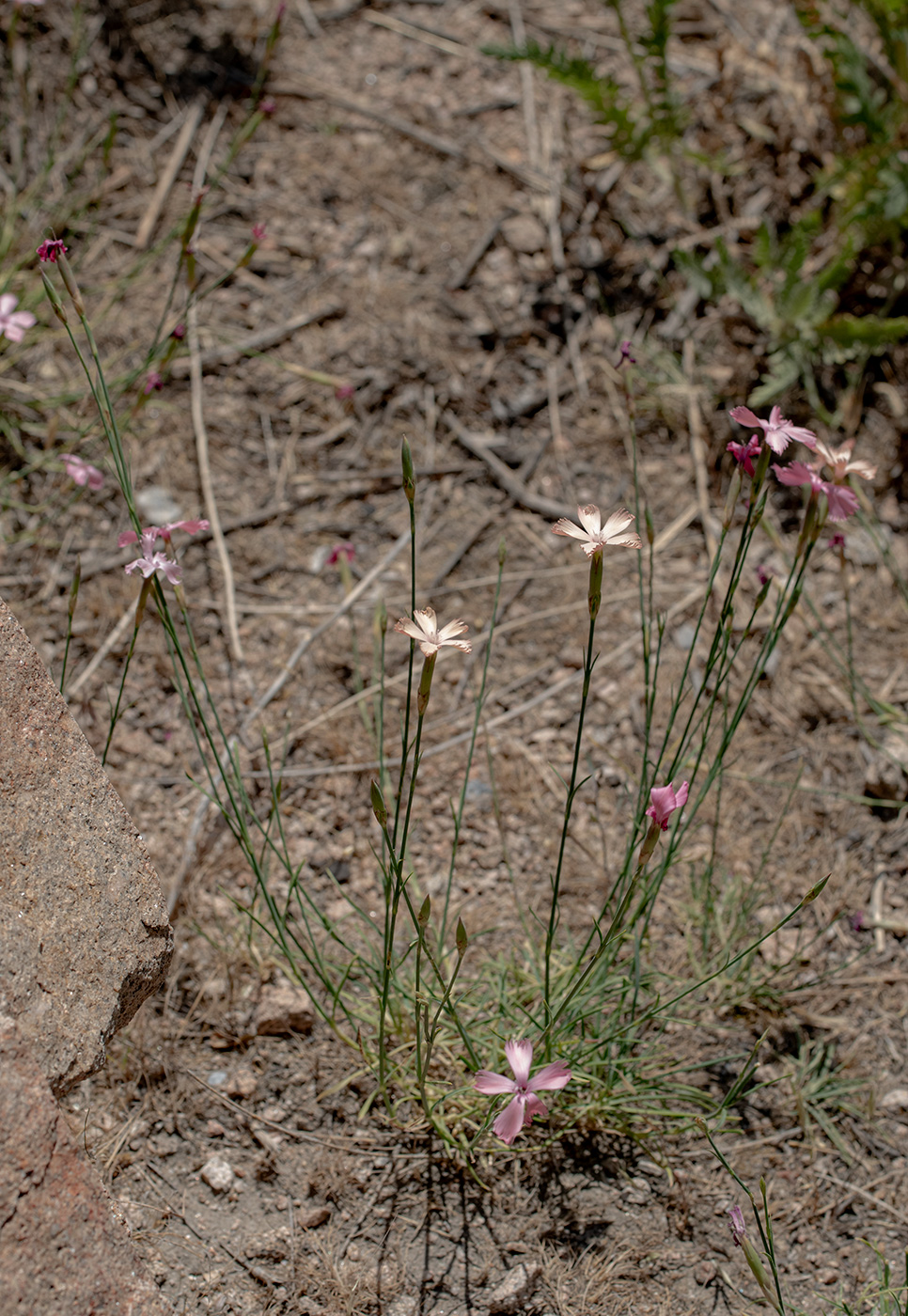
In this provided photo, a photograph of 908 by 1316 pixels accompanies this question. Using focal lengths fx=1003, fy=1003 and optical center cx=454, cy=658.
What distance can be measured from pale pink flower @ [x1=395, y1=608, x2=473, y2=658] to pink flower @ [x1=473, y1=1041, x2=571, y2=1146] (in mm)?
541

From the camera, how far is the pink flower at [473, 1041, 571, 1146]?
126 centimetres

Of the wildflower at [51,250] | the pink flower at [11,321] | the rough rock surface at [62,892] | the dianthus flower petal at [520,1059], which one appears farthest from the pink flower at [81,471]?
the dianthus flower petal at [520,1059]

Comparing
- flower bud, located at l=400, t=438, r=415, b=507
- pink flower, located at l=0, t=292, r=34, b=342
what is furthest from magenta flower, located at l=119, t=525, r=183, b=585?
pink flower, located at l=0, t=292, r=34, b=342

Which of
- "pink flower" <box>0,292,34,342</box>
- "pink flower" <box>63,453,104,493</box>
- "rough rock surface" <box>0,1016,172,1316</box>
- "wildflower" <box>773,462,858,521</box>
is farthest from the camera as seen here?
"pink flower" <box>63,453,104,493</box>

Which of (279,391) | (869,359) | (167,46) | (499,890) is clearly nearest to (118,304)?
(279,391)

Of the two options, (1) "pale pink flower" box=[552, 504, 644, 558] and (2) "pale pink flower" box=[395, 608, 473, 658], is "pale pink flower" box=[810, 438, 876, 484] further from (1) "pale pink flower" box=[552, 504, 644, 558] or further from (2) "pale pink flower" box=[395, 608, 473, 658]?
(2) "pale pink flower" box=[395, 608, 473, 658]

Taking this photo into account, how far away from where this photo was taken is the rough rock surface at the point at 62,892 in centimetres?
128

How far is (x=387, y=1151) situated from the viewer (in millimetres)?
1656

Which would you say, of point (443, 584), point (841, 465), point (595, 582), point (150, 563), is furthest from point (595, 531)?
point (443, 584)

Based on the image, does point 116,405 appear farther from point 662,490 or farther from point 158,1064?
point 158,1064

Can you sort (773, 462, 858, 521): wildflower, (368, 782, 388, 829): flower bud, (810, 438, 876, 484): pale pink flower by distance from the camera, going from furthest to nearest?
1. (810, 438, 876, 484): pale pink flower
2. (773, 462, 858, 521): wildflower
3. (368, 782, 388, 829): flower bud

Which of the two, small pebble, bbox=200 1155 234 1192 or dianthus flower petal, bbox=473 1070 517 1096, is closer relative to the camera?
dianthus flower petal, bbox=473 1070 517 1096

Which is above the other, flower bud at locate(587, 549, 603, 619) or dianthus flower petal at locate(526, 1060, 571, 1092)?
flower bud at locate(587, 549, 603, 619)

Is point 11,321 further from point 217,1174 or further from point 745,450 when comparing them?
point 217,1174
